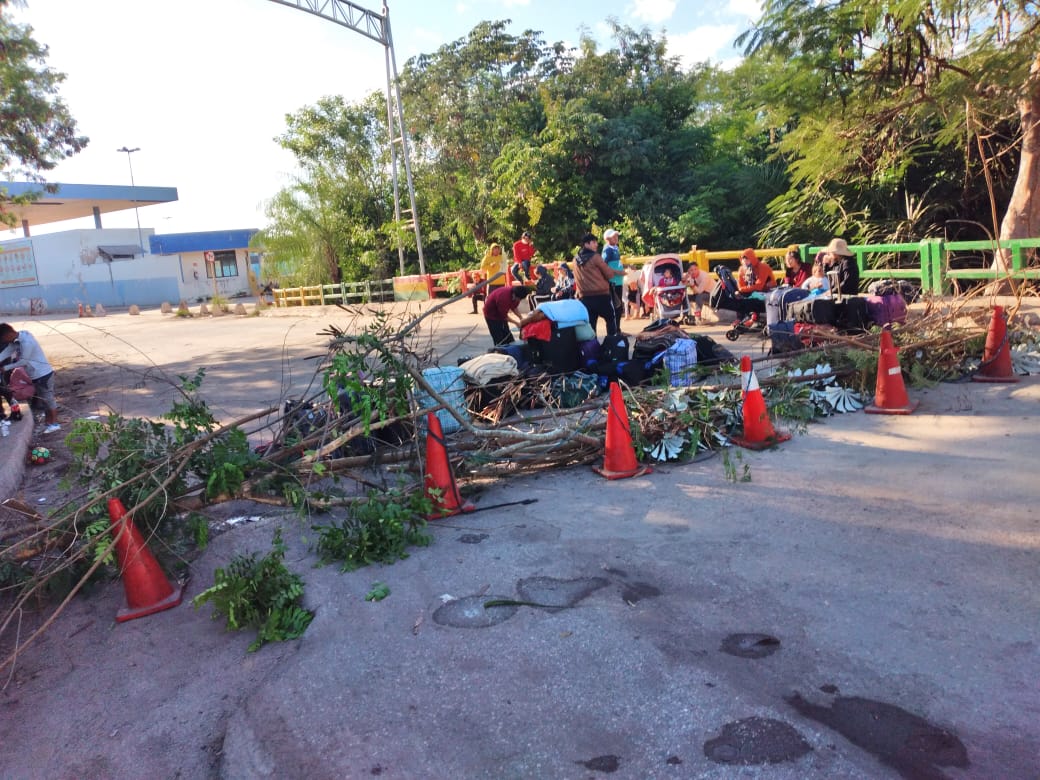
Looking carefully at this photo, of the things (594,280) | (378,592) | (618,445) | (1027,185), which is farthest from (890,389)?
(1027,185)

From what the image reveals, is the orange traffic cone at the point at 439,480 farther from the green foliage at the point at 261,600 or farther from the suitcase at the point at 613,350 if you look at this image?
the suitcase at the point at 613,350

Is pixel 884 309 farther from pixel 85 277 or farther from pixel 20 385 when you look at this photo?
pixel 85 277

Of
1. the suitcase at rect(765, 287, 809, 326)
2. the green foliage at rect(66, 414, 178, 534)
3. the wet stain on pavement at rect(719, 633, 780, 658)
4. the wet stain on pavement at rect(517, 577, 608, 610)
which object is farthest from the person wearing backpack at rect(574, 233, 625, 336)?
the wet stain on pavement at rect(719, 633, 780, 658)

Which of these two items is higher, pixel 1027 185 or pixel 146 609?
pixel 1027 185

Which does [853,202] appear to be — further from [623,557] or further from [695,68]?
[623,557]

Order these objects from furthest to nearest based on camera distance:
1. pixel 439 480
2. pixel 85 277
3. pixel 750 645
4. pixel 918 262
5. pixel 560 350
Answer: pixel 85 277 → pixel 918 262 → pixel 560 350 → pixel 439 480 → pixel 750 645

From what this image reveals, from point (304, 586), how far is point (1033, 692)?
3.40 meters

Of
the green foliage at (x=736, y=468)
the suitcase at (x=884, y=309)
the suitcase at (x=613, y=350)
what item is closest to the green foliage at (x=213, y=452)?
the green foliage at (x=736, y=468)

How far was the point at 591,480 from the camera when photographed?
5895 mm

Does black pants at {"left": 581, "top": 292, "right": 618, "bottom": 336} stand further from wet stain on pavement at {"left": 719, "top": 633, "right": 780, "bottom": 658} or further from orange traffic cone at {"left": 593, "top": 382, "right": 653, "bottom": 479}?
wet stain on pavement at {"left": 719, "top": 633, "right": 780, "bottom": 658}

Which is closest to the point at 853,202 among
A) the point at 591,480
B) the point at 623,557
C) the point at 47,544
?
the point at 591,480

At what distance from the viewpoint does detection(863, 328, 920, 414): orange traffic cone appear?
6977mm

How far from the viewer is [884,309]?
31.6 ft

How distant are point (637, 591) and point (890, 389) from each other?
411 cm
